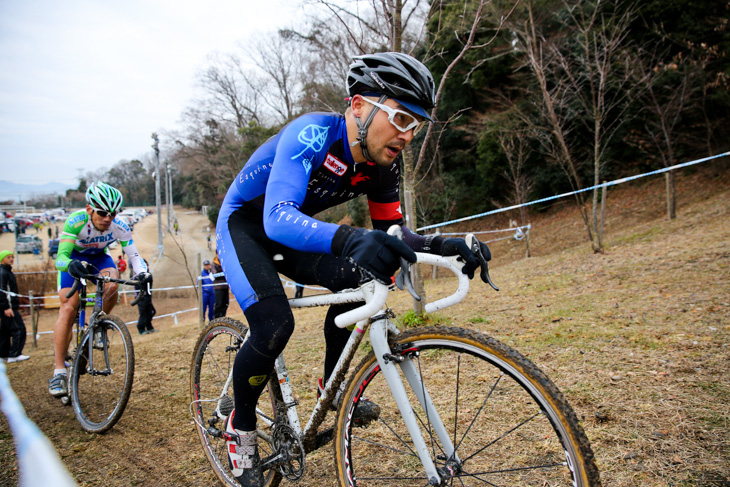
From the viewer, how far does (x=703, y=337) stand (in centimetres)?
418

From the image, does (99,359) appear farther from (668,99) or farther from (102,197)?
(668,99)

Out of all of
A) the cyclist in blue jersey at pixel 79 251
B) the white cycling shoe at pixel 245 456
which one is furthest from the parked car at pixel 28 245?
the white cycling shoe at pixel 245 456

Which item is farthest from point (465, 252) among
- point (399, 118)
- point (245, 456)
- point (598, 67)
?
point (598, 67)

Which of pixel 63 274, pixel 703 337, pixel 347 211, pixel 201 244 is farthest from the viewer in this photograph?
pixel 201 244

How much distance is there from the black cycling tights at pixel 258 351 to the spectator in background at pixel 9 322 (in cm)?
842

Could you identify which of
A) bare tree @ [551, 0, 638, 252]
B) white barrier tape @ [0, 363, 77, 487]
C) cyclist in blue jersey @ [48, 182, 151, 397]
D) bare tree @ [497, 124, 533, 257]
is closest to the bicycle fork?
white barrier tape @ [0, 363, 77, 487]

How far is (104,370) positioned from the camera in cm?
430

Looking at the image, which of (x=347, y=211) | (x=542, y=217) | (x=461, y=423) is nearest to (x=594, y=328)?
(x=461, y=423)

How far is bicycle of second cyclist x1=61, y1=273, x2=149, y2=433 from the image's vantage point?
407 cm

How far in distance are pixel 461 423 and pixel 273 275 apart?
1.82 metres

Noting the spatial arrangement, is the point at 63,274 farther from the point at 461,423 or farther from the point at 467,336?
the point at 467,336

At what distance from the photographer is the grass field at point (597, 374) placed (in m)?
2.67

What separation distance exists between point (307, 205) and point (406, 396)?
128 centimetres

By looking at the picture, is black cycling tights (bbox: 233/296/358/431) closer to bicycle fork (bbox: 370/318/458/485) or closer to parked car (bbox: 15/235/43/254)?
bicycle fork (bbox: 370/318/458/485)
